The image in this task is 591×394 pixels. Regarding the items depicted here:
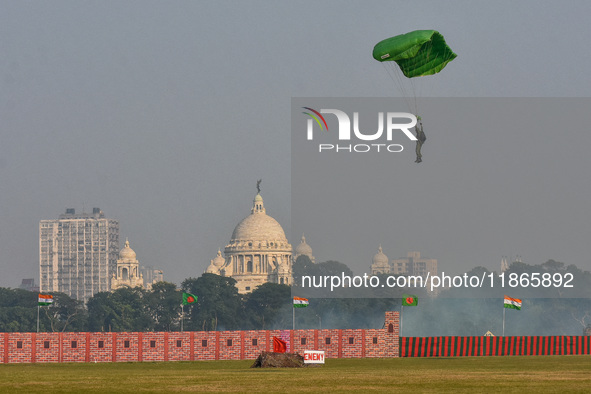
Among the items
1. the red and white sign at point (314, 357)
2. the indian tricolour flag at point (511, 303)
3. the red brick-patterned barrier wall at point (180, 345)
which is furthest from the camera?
the indian tricolour flag at point (511, 303)

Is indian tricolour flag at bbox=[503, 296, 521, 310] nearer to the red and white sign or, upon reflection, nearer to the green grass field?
the green grass field

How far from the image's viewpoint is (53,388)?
43.1m

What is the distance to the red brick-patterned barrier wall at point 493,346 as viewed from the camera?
7944 cm

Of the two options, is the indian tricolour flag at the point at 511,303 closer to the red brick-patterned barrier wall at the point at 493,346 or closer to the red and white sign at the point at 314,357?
the red brick-patterned barrier wall at the point at 493,346

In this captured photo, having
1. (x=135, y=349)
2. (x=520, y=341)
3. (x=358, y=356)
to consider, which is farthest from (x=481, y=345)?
(x=135, y=349)

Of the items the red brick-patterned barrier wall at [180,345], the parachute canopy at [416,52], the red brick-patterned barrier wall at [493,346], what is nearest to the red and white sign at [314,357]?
the red brick-patterned barrier wall at [180,345]

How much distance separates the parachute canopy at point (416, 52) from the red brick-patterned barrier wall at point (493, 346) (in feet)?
56.5

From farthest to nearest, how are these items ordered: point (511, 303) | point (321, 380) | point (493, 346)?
point (511, 303) < point (493, 346) < point (321, 380)

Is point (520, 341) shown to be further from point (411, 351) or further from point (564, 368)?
point (564, 368)

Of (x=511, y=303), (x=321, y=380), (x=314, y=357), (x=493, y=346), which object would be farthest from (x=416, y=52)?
(x=511, y=303)

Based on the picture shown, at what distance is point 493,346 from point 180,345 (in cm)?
2093

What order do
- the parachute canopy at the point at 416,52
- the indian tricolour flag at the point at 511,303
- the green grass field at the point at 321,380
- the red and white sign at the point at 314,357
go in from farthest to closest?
1. the indian tricolour flag at the point at 511,303
2. the parachute canopy at the point at 416,52
3. the red and white sign at the point at 314,357
4. the green grass field at the point at 321,380

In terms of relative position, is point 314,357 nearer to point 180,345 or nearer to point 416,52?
point 180,345

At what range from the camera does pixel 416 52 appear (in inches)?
2904
